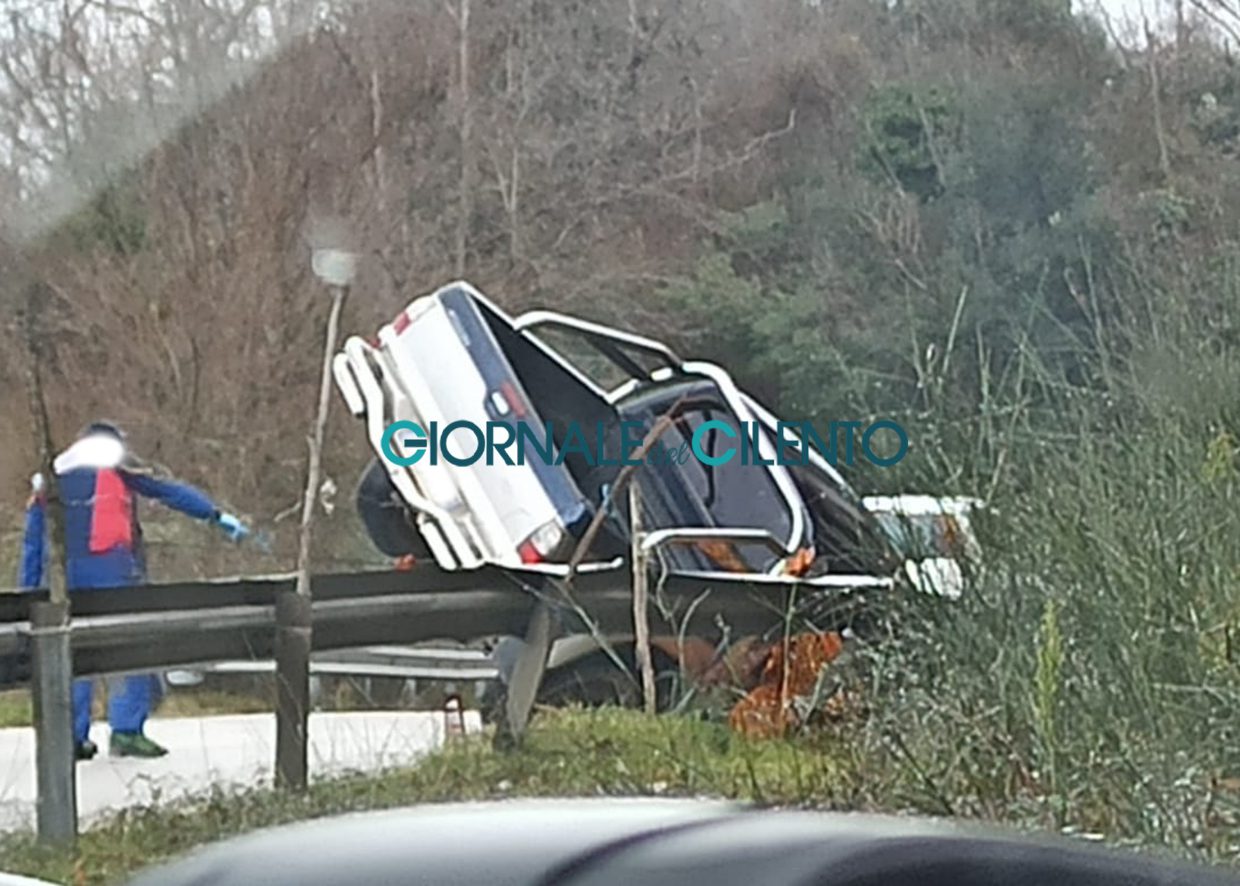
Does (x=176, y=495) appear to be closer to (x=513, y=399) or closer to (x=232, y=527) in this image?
(x=232, y=527)

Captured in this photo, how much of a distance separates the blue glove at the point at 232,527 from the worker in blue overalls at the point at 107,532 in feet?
0.04

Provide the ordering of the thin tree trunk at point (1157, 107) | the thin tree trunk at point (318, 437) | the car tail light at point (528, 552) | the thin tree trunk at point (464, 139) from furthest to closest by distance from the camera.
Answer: the car tail light at point (528, 552), the thin tree trunk at point (1157, 107), the thin tree trunk at point (464, 139), the thin tree trunk at point (318, 437)

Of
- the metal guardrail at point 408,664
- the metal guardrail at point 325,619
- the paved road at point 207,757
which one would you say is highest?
the metal guardrail at point 325,619

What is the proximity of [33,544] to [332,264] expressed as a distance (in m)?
0.55

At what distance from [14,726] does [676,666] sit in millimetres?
820

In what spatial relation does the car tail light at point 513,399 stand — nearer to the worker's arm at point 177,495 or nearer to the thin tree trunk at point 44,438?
the worker's arm at point 177,495

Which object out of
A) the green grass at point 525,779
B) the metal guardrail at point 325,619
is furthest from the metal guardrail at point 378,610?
the green grass at point 525,779

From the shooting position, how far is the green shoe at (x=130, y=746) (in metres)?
2.49

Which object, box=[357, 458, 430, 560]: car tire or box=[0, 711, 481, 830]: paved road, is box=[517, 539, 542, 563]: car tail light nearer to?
box=[357, 458, 430, 560]: car tire

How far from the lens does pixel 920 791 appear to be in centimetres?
191

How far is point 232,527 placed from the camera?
2789 millimetres

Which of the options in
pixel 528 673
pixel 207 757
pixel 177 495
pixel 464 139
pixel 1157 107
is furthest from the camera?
pixel 1157 107

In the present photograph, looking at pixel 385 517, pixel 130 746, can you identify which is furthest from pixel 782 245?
pixel 130 746

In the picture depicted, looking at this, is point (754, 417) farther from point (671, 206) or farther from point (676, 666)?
point (676, 666)
